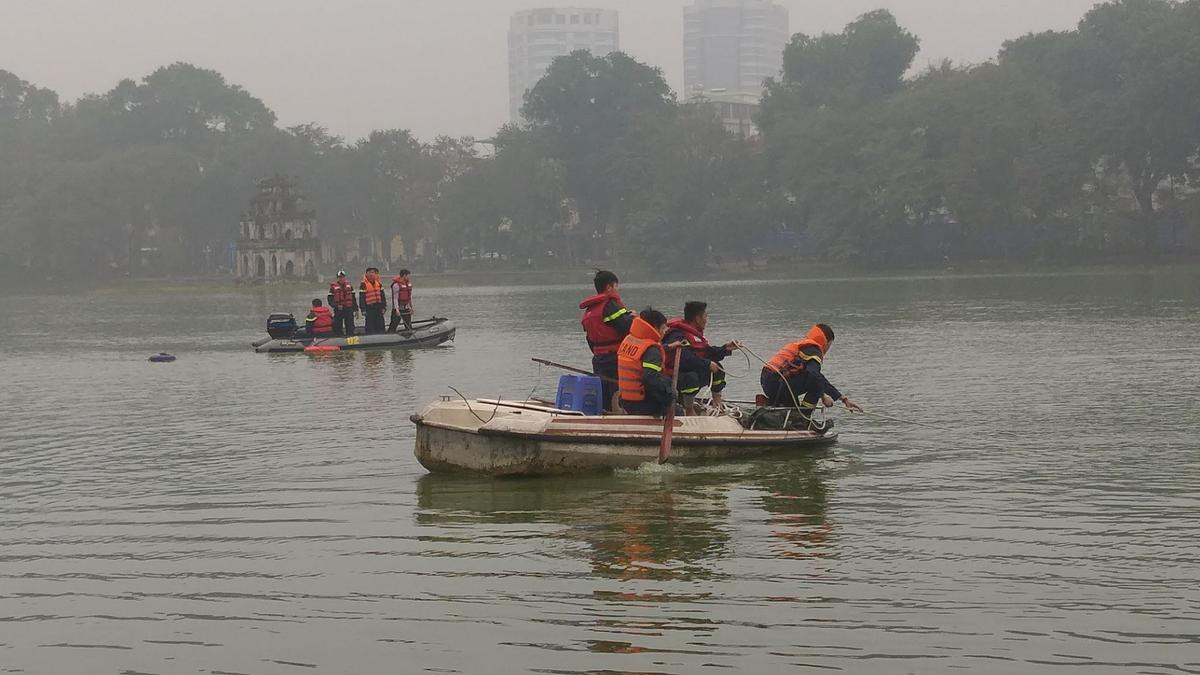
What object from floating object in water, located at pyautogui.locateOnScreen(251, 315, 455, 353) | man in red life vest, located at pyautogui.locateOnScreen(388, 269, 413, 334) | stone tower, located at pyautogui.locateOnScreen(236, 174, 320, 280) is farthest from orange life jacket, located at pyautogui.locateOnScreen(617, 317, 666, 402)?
stone tower, located at pyautogui.locateOnScreen(236, 174, 320, 280)

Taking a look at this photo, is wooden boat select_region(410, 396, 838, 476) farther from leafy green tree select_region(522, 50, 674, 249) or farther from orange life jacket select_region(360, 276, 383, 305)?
leafy green tree select_region(522, 50, 674, 249)

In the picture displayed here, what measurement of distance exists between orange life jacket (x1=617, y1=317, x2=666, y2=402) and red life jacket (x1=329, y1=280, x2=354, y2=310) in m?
21.1

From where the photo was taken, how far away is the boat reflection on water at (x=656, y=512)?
1213cm

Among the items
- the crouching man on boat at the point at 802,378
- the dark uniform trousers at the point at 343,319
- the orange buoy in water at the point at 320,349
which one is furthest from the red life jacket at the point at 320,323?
the crouching man on boat at the point at 802,378

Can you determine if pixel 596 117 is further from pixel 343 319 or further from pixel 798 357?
pixel 798 357

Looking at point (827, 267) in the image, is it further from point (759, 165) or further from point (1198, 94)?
point (1198, 94)

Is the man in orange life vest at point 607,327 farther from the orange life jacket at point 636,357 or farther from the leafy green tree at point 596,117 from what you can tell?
the leafy green tree at point 596,117

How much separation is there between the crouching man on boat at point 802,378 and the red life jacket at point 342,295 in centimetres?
2013

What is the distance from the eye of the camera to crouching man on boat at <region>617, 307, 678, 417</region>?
52.6 ft

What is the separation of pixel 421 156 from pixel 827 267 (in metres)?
37.6

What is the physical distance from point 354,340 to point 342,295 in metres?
1.15

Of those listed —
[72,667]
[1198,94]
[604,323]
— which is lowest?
[72,667]

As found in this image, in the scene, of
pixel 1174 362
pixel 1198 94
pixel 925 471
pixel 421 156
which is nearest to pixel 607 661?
pixel 925 471

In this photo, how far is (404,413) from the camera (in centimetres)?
2331
